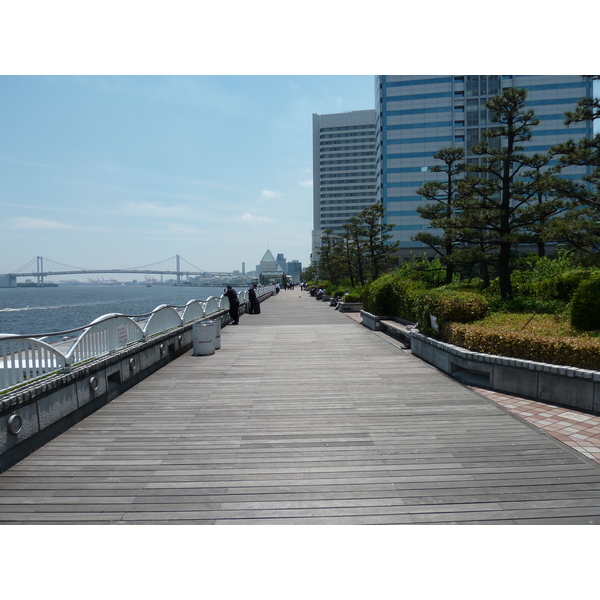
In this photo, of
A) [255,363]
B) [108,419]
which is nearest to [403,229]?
[255,363]

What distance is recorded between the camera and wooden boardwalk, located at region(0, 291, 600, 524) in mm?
3746

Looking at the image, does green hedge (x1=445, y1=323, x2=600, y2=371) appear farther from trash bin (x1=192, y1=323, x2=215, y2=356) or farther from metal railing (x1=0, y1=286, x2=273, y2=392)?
metal railing (x1=0, y1=286, x2=273, y2=392)

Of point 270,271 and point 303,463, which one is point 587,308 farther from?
point 270,271

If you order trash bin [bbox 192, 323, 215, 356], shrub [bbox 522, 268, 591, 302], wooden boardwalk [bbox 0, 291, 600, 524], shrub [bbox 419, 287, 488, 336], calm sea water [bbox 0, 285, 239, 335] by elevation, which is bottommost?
calm sea water [bbox 0, 285, 239, 335]

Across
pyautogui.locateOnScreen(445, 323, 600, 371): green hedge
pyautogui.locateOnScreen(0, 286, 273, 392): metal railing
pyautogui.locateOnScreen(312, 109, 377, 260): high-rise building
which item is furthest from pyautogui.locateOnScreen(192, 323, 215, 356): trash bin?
pyautogui.locateOnScreen(312, 109, 377, 260): high-rise building

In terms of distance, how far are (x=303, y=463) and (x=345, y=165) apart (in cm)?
15773

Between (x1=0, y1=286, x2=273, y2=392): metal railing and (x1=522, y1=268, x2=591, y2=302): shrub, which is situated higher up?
(x1=522, y1=268, x2=591, y2=302): shrub

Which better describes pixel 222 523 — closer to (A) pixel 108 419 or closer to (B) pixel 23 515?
(B) pixel 23 515

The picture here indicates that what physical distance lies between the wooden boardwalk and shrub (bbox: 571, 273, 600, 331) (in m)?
2.51

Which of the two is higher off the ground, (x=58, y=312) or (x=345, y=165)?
(x=345, y=165)

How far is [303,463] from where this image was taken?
4691mm

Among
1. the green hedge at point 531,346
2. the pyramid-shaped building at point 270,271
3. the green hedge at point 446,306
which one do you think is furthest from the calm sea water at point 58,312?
the green hedge at point 531,346

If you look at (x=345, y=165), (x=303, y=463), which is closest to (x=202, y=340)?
(x=303, y=463)

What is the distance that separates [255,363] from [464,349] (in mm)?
4868
